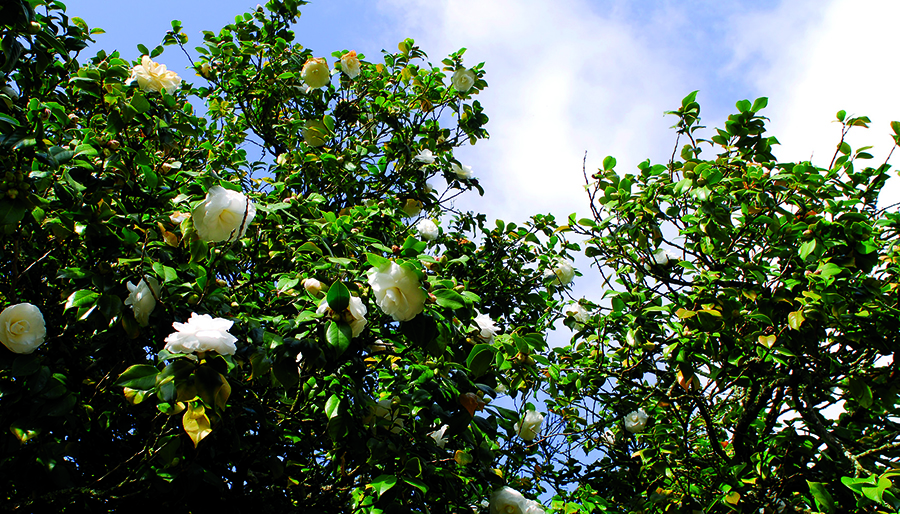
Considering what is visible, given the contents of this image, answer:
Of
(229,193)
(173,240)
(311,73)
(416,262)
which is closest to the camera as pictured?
(416,262)

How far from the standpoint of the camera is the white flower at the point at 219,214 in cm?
126

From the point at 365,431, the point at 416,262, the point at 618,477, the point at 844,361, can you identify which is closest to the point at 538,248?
the point at 618,477

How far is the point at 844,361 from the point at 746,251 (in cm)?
58

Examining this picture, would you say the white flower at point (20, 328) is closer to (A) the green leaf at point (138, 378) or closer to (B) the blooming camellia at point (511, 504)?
(A) the green leaf at point (138, 378)

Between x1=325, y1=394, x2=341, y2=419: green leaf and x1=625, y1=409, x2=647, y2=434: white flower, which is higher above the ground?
x1=625, y1=409, x2=647, y2=434: white flower

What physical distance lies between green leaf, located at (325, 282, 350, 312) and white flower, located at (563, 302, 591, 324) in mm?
1640

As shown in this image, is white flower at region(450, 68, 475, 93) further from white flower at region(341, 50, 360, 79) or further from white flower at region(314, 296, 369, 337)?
white flower at region(314, 296, 369, 337)

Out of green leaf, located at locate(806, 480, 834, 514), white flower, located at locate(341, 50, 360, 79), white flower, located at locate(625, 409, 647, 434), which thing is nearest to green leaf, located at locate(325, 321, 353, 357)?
green leaf, located at locate(806, 480, 834, 514)

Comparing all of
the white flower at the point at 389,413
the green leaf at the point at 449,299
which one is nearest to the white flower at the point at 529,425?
the white flower at the point at 389,413

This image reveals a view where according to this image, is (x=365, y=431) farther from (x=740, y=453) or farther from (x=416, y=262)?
(x=740, y=453)

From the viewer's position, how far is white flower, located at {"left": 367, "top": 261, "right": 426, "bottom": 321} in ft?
3.58

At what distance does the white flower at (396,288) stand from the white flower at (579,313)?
61.8 inches

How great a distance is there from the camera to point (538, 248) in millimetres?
2924

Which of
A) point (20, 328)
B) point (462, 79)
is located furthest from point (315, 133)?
point (20, 328)
